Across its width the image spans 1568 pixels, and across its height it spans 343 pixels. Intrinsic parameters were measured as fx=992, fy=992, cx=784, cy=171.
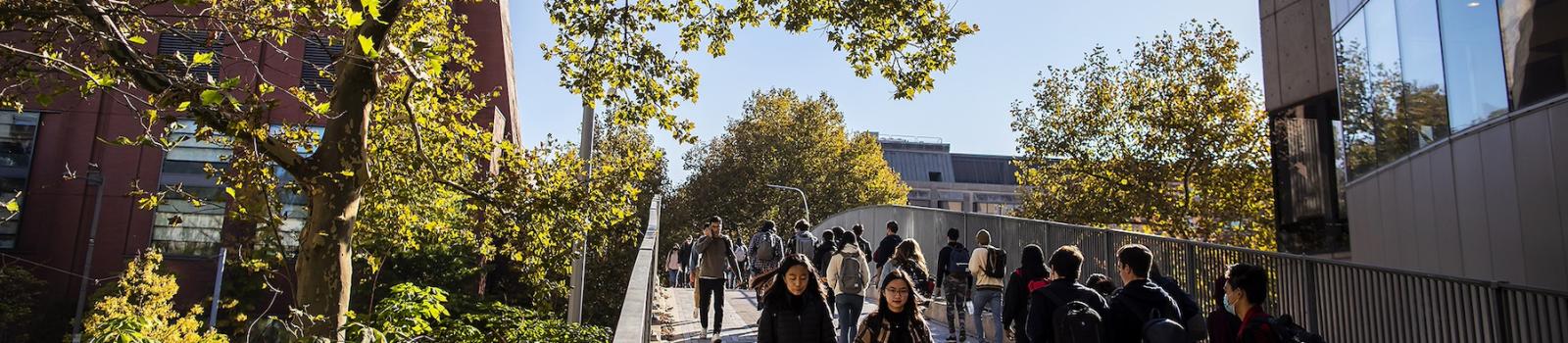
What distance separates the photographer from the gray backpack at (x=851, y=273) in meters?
8.60

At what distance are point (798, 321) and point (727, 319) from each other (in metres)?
8.79

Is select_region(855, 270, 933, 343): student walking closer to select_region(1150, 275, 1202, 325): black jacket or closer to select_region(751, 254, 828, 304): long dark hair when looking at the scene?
select_region(751, 254, 828, 304): long dark hair

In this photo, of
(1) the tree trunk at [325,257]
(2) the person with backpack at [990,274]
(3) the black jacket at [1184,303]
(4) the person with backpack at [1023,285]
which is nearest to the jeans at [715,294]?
(2) the person with backpack at [990,274]

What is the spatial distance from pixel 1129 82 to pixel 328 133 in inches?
1033

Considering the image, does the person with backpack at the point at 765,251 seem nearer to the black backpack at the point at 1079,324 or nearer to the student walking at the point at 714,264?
the student walking at the point at 714,264

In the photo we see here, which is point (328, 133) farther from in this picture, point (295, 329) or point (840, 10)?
point (840, 10)

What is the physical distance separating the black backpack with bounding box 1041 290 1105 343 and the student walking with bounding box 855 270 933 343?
74 centimetres

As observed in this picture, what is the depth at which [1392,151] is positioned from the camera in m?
12.5

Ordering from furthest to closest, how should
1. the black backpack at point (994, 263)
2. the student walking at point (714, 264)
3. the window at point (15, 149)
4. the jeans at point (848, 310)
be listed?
the window at point (15, 149)
the student walking at point (714, 264)
the black backpack at point (994, 263)
the jeans at point (848, 310)

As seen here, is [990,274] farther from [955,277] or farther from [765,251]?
[765,251]

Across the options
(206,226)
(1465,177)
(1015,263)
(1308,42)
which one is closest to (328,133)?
(1015,263)

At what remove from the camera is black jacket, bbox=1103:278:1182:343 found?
4957mm

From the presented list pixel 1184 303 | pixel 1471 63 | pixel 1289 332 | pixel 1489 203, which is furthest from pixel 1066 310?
pixel 1471 63

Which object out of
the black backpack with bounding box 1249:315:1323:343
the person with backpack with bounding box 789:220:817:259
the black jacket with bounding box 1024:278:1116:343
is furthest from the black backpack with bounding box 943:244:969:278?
the black backpack with bounding box 1249:315:1323:343
